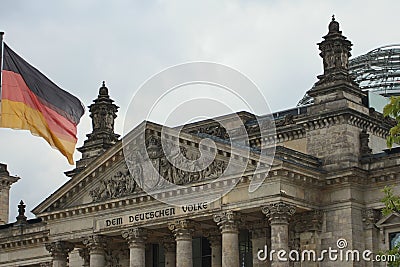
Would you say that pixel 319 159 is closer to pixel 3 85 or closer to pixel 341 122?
pixel 341 122

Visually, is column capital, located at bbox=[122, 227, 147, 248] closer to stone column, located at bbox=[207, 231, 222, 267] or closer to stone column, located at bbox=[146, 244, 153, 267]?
stone column, located at bbox=[207, 231, 222, 267]

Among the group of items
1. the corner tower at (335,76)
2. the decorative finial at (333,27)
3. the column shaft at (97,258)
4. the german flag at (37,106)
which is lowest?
the column shaft at (97,258)

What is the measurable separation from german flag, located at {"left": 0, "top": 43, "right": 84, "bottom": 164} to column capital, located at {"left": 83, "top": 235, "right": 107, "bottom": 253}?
22.6m

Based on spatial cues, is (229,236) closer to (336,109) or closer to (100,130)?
(336,109)

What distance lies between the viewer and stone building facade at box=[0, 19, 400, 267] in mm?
50781

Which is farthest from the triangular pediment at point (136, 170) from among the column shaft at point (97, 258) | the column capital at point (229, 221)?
the column shaft at point (97, 258)

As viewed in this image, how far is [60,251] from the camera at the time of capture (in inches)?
2338

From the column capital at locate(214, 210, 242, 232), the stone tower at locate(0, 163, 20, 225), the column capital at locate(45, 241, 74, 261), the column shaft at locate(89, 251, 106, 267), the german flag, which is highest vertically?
the stone tower at locate(0, 163, 20, 225)

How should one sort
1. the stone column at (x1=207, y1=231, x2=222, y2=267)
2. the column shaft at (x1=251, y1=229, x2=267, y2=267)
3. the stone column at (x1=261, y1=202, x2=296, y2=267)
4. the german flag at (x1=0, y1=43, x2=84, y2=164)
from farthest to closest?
the stone column at (x1=207, y1=231, x2=222, y2=267), the column shaft at (x1=251, y1=229, x2=267, y2=267), the stone column at (x1=261, y1=202, x2=296, y2=267), the german flag at (x1=0, y1=43, x2=84, y2=164)

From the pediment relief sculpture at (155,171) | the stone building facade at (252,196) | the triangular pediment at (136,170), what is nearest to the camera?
the stone building facade at (252,196)

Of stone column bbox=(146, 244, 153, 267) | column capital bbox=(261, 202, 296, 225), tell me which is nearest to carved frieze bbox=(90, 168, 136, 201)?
stone column bbox=(146, 244, 153, 267)

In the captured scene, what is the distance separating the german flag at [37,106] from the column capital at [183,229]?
18.4m

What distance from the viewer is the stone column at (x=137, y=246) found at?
55000 mm

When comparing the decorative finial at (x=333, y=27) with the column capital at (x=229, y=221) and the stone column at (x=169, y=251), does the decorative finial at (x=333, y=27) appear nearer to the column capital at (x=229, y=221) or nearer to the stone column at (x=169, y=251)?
the column capital at (x=229, y=221)
